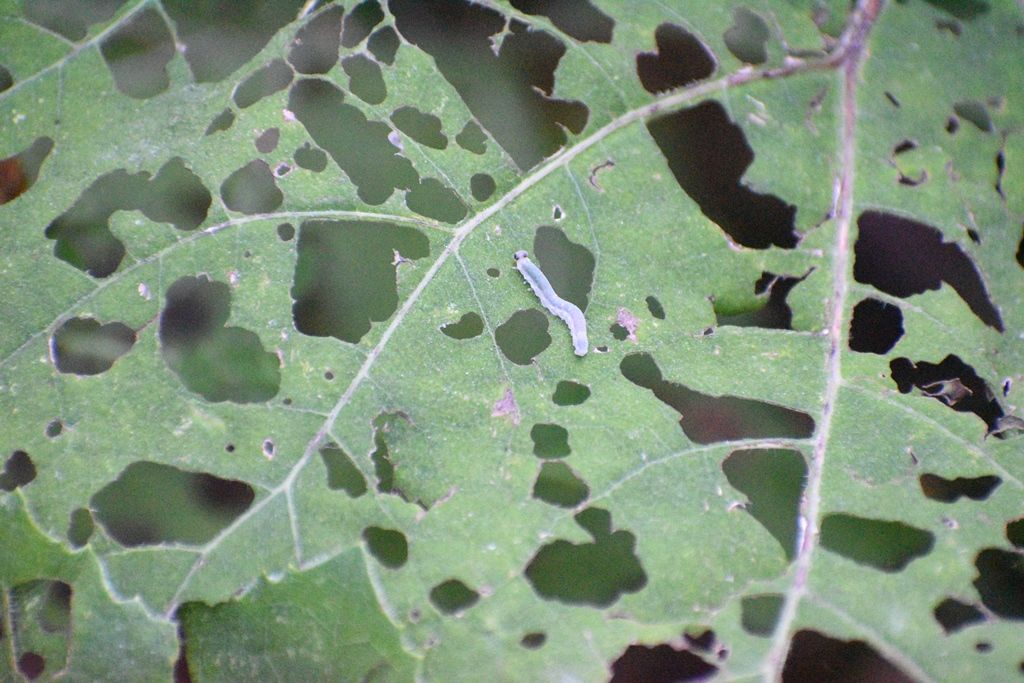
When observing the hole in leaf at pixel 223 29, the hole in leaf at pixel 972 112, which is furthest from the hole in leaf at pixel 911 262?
the hole in leaf at pixel 223 29

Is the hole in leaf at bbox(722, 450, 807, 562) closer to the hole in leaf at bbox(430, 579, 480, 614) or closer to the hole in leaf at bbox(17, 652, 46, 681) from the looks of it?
the hole in leaf at bbox(430, 579, 480, 614)

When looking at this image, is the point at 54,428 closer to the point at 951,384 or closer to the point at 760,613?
the point at 760,613

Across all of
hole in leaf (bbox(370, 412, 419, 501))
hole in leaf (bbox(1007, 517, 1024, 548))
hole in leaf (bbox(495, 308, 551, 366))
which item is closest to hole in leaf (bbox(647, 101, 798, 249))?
hole in leaf (bbox(495, 308, 551, 366))

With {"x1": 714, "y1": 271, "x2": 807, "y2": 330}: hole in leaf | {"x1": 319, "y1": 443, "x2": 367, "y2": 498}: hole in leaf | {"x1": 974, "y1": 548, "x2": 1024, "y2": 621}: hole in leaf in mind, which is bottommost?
{"x1": 319, "y1": 443, "x2": 367, "y2": 498}: hole in leaf

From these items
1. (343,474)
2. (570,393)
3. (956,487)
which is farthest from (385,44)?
(956,487)

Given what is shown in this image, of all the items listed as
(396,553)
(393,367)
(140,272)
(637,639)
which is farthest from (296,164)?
(637,639)

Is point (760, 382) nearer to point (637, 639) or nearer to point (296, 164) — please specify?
point (637, 639)
